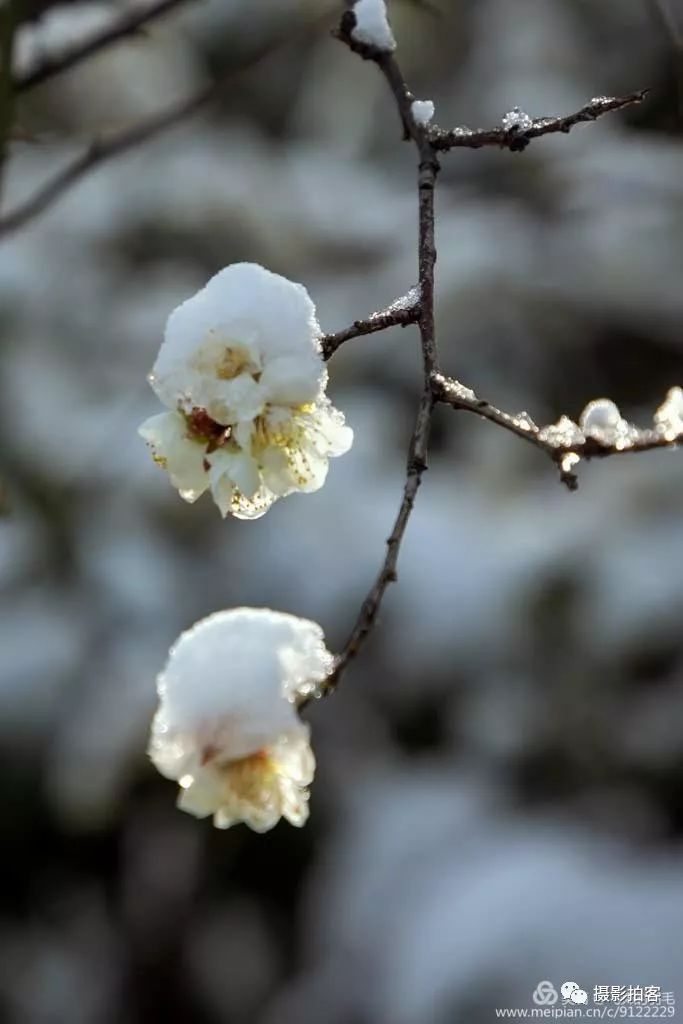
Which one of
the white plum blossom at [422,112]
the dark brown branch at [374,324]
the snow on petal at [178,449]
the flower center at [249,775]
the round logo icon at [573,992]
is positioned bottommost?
the flower center at [249,775]

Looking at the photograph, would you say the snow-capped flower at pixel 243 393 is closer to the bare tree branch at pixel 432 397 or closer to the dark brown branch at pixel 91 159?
the bare tree branch at pixel 432 397

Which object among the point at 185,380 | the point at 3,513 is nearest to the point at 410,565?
the point at 3,513

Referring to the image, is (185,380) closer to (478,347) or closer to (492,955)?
(492,955)

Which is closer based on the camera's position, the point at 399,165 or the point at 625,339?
the point at 625,339

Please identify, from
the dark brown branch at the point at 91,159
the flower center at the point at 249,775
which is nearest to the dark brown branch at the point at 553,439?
the flower center at the point at 249,775

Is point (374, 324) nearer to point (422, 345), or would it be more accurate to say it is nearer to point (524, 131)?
point (422, 345)

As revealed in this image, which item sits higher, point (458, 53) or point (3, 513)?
point (458, 53)

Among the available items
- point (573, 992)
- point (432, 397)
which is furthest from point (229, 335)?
point (573, 992)

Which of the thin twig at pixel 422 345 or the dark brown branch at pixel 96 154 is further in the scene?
the dark brown branch at pixel 96 154
